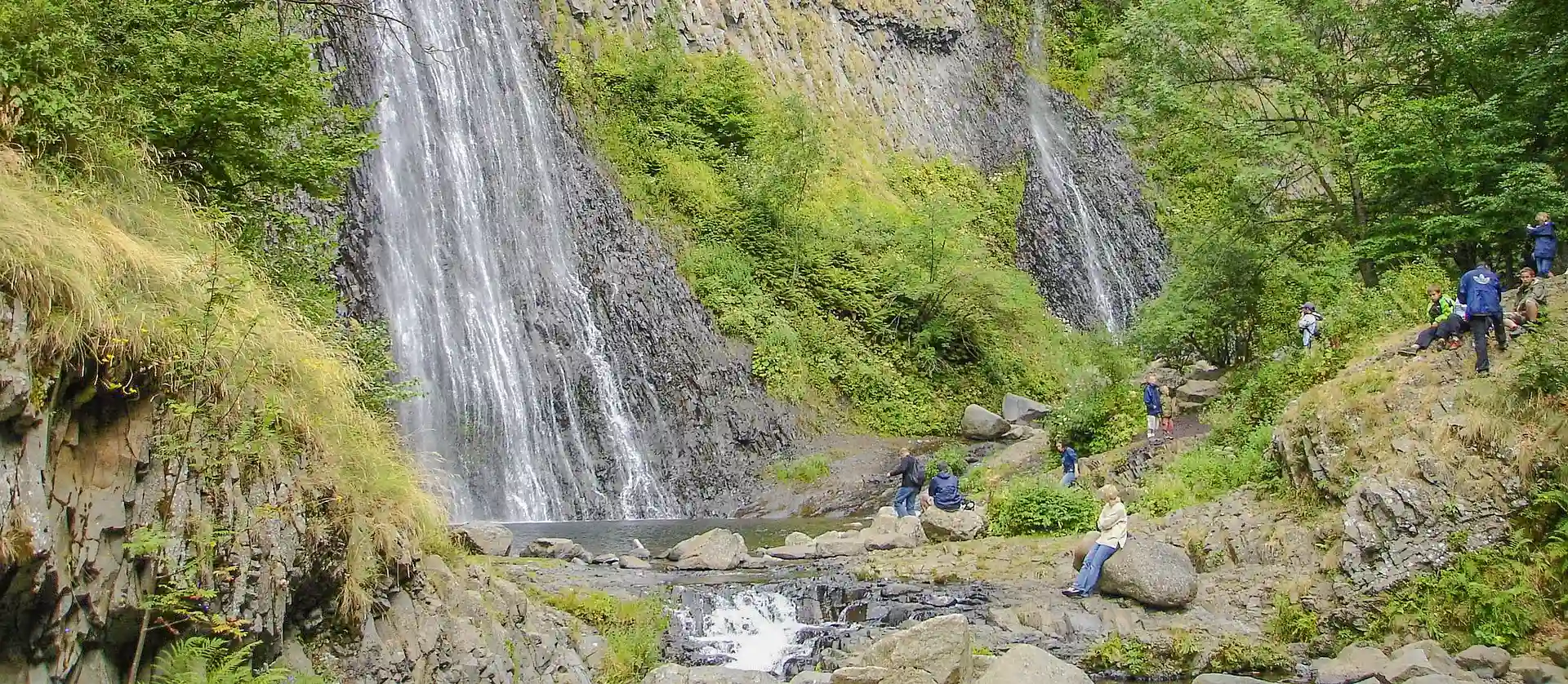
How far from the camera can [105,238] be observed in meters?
5.76

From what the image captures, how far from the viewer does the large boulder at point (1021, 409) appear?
2827 cm

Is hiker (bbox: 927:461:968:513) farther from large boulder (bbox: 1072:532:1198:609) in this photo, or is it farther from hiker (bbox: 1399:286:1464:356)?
hiker (bbox: 1399:286:1464:356)

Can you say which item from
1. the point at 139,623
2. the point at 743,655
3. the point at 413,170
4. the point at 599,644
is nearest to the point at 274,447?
the point at 139,623

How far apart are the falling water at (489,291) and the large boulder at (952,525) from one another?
7.89 m

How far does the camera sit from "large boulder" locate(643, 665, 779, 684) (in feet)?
29.6

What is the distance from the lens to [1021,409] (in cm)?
2862

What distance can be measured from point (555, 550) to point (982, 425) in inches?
572

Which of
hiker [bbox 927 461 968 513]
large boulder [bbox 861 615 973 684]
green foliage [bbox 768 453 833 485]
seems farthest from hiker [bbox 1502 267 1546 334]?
green foliage [bbox 768 453 833 485]

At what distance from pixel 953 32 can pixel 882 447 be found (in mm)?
24352

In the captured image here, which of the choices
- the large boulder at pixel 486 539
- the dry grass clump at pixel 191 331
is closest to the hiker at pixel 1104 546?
the large boulder at pixel 486 539

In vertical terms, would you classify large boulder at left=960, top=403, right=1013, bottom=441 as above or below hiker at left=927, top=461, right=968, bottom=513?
above

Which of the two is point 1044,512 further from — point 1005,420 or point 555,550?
point 1005,420

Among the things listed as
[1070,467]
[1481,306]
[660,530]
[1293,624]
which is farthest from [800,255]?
[1293,624]

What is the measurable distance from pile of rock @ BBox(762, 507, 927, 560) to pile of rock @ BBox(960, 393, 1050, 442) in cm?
936
